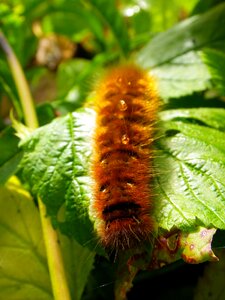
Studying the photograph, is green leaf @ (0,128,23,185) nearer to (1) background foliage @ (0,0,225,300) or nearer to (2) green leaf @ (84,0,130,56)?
(1) background foliage @ (0,0,225,300)

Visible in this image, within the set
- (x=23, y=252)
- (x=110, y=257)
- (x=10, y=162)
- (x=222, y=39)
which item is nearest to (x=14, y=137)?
(x=10, y=162)

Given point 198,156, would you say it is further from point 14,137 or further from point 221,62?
point 14,137

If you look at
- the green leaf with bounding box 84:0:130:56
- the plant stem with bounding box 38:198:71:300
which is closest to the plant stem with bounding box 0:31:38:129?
the plant stem with bounding box 38:198:71:300

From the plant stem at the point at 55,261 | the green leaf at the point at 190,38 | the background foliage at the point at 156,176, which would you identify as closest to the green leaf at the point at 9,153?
the background foliage at the point at 156,176

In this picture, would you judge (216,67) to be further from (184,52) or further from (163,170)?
(163,170)

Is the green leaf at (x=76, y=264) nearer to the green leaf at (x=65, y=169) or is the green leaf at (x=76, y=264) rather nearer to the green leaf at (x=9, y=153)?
the green leaf at (x=65, y=169)

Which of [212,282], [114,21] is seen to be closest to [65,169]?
[212,282]
